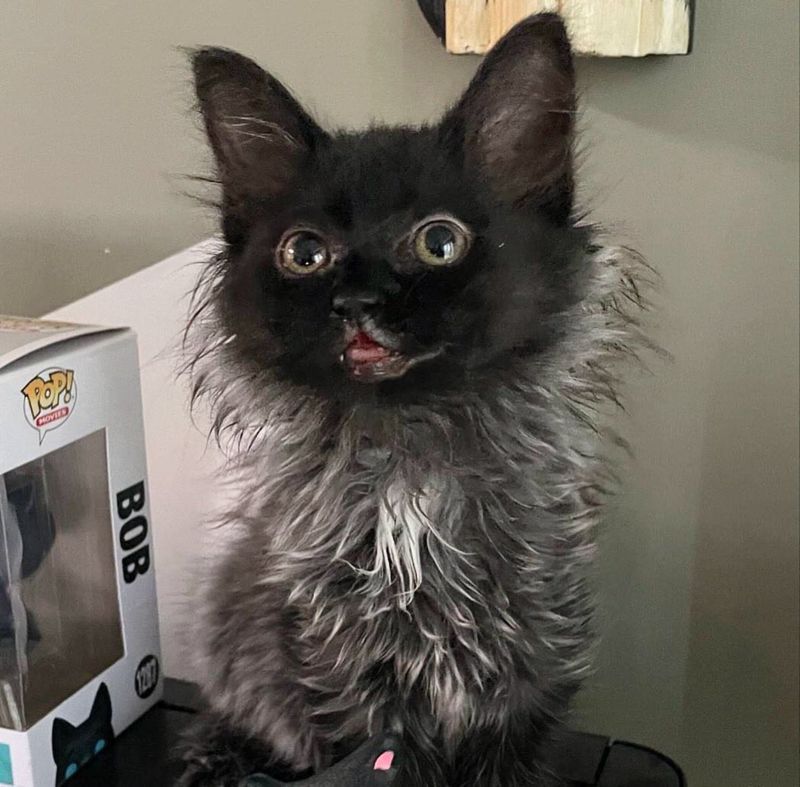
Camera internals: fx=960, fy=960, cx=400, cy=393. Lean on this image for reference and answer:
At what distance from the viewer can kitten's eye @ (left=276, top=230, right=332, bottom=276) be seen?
75 centimetres

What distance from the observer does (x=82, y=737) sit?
982 mm

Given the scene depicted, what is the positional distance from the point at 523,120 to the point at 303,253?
20 cm

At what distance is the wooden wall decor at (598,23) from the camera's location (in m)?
0.98

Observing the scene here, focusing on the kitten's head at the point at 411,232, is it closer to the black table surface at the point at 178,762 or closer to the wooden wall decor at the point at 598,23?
the wooden wall decor at the point at 598,23

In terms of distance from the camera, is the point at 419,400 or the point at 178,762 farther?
the point at 178,762

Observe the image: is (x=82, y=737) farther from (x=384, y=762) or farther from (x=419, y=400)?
(x=419, y=400)

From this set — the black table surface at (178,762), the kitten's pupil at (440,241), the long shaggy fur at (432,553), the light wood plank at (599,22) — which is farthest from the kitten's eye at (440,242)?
the black table surface at (178,762)

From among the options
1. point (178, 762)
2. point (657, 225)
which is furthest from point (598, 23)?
point (178, 762)

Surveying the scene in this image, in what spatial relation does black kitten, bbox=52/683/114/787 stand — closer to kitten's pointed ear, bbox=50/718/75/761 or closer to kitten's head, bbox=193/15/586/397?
kitten's pointed ear, bbox=50/718/75/761

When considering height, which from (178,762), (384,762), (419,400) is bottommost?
(178,762)

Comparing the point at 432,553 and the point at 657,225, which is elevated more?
the point at 657,225

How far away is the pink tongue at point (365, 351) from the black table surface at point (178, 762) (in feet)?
1.58

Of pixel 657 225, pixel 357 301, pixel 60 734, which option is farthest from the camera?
pixel 657 225

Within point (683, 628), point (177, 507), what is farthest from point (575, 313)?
point (177, 507)
